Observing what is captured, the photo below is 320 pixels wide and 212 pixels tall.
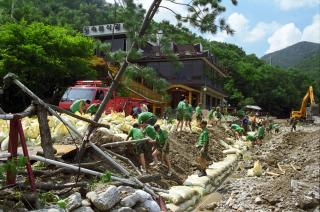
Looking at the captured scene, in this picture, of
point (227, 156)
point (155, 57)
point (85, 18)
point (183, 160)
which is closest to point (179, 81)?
point (155, 57)

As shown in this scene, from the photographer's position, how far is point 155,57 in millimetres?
34031

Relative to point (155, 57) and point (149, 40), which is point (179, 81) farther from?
point (149, 40)

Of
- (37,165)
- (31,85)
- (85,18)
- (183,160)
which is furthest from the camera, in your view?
(85,18)

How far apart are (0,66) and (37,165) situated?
14.6 meters

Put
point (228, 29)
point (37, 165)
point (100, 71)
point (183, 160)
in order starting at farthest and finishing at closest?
point (100, 71) → point (183, 160) → point (228, 29) → point (37, 165)

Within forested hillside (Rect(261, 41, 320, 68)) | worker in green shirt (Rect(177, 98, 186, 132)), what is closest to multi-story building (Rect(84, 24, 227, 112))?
worker in green shirt (Rect(177, 98, 186, 132))

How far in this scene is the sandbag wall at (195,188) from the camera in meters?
8.24

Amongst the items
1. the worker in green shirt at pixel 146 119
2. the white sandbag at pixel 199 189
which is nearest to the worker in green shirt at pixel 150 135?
the worker in green shirt at pixel 146 119

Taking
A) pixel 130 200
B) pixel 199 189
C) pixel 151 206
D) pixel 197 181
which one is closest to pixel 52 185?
pixel 130 200

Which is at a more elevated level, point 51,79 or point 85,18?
point 85,18

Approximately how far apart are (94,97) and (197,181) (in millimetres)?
8216

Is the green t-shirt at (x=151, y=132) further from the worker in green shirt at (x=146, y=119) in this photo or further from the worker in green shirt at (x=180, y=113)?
the worker in green shirt at (x=180, y=113)

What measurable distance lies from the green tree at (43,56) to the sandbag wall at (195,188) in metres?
12.0

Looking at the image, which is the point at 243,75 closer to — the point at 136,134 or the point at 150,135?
the point at 150,135
